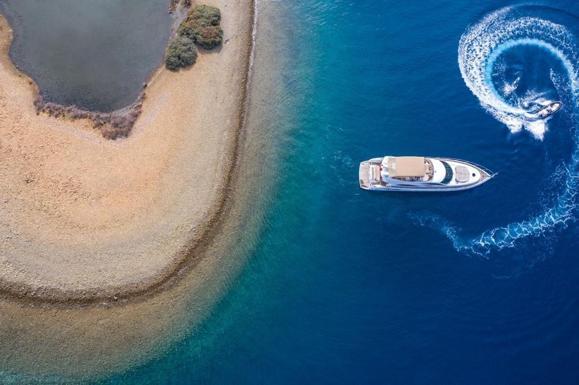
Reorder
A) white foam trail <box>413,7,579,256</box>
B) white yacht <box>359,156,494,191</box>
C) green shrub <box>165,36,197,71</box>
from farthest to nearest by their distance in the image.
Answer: green shrub <box>165,36,197,71</box> → white foam trail <box>413,7,579,256</box> → white yacht <box>359,156,494,191</box>

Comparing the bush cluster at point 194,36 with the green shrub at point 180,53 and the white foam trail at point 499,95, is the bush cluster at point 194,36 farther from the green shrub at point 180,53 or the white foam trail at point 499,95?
the white foam trail at point 499,95

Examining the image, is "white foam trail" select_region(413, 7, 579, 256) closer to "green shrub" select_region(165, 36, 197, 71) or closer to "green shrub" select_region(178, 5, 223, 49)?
"green shrub" select_region(178, 5, 223, 49)

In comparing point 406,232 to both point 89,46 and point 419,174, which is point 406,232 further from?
point 89,46

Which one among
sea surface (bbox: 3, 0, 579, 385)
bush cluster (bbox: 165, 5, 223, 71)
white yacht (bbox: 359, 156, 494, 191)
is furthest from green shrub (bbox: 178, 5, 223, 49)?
white yacht (bbox: 359, 156, 494, 191)

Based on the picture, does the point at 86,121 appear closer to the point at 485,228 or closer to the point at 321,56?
the point at 321,56

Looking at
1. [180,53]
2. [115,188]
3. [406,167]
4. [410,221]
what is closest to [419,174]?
[406,167]

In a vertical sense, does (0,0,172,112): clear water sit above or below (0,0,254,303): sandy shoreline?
above
